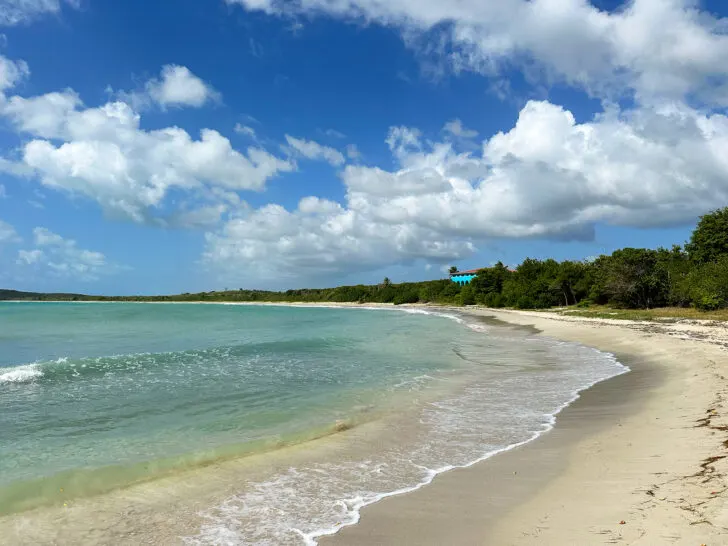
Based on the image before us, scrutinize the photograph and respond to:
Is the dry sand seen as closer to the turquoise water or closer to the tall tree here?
the turquoise water

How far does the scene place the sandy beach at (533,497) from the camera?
4906mm

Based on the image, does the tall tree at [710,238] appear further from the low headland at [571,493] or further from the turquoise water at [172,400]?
the low headland at [571,493]

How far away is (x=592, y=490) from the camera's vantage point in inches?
237

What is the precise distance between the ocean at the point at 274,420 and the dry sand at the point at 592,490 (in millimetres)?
548

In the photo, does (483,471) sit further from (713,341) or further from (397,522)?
(713,341)

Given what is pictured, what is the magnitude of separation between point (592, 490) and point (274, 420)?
291 inches

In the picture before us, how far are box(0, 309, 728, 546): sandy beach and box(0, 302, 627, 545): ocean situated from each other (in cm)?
33

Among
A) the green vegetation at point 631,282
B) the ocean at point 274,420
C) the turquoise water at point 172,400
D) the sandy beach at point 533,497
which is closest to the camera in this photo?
the sandy beach at point 533,497

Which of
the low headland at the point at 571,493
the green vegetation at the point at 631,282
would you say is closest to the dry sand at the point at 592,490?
the low headland at the point at 571,493

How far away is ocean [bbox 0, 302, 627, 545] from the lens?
6.56m

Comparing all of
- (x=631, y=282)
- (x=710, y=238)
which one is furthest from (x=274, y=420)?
(x=710, y=238)

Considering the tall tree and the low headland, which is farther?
the tall tree

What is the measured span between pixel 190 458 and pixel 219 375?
994cm

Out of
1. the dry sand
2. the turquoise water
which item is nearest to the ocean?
the turquoise water
